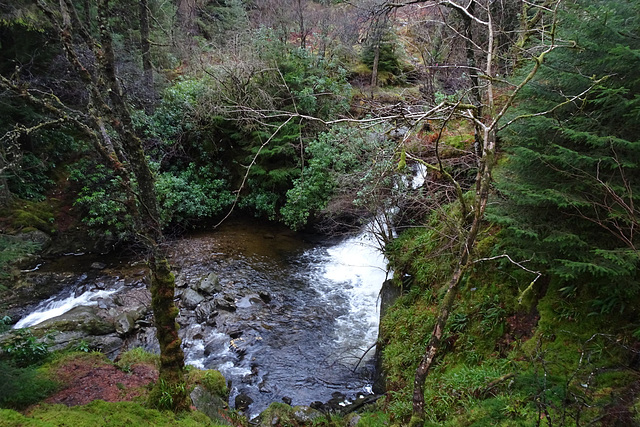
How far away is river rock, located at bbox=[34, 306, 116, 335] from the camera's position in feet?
21.7

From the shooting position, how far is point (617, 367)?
332 cm

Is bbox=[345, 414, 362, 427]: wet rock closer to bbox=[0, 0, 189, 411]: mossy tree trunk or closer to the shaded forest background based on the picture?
the shaded forest background

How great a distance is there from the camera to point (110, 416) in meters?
3.35

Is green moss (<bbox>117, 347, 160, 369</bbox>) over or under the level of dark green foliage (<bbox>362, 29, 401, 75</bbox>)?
under

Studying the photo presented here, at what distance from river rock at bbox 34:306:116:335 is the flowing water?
2.98 ft

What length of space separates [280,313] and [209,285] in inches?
84.7

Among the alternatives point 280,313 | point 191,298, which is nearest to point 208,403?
point 280,313

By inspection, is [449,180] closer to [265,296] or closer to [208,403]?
[265,296]

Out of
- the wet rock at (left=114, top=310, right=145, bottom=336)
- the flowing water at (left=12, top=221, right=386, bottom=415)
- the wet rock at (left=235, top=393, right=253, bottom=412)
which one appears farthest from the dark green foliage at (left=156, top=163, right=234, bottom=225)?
the wet rock at (left=235, top=393, right=253, bottom=412)

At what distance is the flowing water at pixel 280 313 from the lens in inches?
252

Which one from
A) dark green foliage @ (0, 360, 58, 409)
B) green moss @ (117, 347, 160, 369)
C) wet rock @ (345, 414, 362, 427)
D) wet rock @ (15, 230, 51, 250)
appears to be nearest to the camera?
dark green foliage @ (0, 360, 58, 409)

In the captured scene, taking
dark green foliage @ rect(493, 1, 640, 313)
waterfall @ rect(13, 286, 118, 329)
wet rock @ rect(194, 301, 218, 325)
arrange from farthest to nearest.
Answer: wet rock @ rect(194, 301, 218, 325), waterfall @ rect(13, 286, 118, 329), dark green foliage @ rect(493, 1, 640, 313)

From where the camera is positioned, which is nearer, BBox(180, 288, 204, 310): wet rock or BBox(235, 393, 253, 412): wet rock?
BBox(235, 393, 253, 412): wet rock

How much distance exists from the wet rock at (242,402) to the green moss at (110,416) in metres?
1.92
